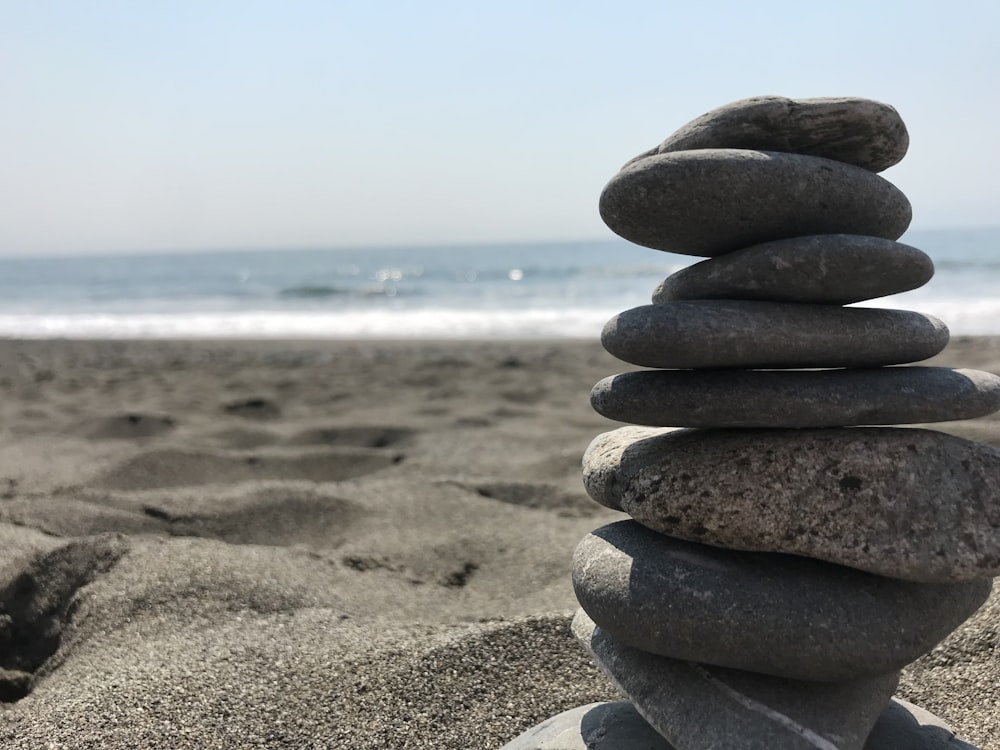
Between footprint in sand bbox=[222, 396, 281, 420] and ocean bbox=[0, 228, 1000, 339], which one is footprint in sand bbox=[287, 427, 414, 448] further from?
ocean bbox=[0, 228, 1000, 339]

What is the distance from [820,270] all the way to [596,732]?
4.13 feet

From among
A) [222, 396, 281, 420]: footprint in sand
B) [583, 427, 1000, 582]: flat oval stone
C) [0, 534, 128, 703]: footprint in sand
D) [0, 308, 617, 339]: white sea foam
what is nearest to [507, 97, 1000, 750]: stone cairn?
[583, 427, 1000, 582]: flat oval stone

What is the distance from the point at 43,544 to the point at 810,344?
9.82 ft

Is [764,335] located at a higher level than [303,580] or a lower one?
higher

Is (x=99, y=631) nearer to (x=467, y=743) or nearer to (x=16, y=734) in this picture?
(x=16, y=734)

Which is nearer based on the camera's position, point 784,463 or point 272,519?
point 784,463

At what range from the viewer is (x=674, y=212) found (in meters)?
1.92

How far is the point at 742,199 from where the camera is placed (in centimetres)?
188

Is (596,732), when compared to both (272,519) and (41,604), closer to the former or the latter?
(41,604)

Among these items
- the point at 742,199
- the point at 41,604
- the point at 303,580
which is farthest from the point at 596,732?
the point at 41,604

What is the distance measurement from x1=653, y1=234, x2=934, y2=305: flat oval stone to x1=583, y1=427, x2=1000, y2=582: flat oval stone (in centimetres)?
33

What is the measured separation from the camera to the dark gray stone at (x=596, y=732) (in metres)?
1.99

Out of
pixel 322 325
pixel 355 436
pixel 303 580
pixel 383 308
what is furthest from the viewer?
pixel 383 308

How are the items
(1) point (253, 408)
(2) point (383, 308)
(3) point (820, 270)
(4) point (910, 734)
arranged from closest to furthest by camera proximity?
1. (3) point (820, 270)
2. (4) point (910, 734)
3. (1) point (253, 408)
4. (2) point (383, 308)
